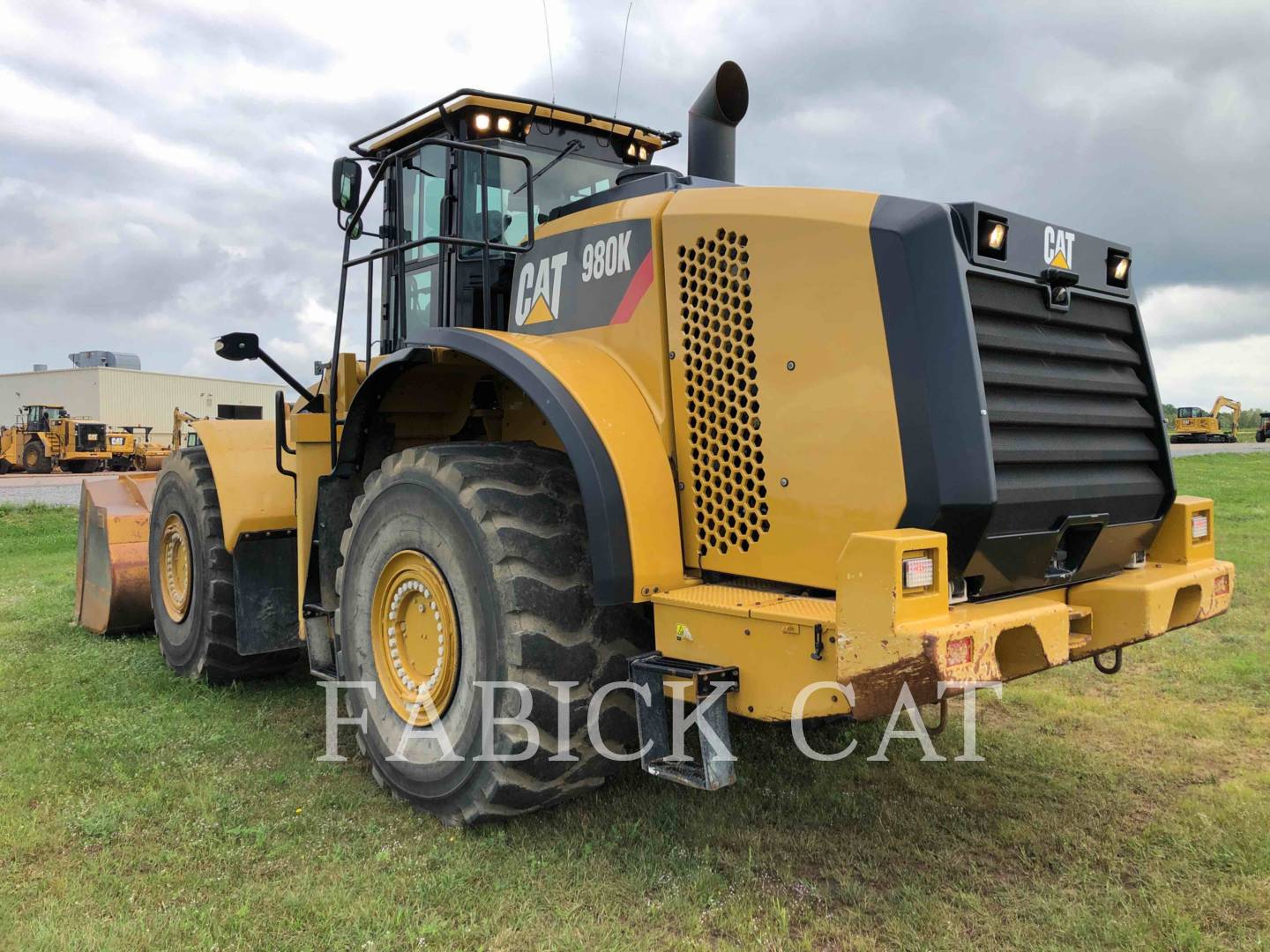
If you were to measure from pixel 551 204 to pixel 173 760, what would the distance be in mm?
3141

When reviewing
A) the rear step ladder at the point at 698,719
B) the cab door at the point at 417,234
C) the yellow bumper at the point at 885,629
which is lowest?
the rear step ladder at the point at 698,719

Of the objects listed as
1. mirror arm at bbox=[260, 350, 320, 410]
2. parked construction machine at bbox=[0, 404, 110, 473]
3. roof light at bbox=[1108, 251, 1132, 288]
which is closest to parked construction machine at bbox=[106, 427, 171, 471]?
parked construction machine at bbox=[0, 404, 110, 473]

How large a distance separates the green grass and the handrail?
1724mm

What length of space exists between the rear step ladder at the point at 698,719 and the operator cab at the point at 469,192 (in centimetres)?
185

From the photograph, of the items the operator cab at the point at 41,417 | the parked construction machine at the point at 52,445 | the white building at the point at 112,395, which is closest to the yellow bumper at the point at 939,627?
the parked construction machine at the point at 52,445

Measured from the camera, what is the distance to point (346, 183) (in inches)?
186

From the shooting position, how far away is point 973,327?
3045mm

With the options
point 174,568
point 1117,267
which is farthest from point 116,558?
point 1117,267

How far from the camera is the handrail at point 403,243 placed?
4250mm

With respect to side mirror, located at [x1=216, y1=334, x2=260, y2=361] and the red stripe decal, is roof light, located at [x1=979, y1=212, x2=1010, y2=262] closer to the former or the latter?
the red stripe decal

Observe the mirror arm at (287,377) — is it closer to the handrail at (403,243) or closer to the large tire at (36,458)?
the handrail at (403,243)

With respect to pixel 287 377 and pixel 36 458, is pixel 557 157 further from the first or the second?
pixel 36 458

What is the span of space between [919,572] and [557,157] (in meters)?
3.12

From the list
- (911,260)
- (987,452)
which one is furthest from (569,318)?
(987,452)
